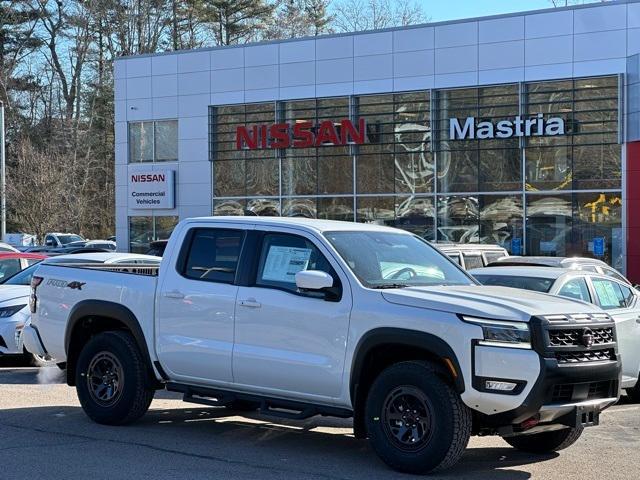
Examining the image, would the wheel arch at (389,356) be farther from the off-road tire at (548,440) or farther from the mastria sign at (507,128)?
the mastria sign at (507,128)

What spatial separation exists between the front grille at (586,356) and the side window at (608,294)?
3.84m

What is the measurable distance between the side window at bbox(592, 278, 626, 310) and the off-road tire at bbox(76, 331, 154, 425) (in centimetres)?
527

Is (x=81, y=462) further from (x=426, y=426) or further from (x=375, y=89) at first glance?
(x=375, y=89)

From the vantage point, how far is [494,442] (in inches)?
337

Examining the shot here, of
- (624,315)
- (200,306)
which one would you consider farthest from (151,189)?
(200,306)

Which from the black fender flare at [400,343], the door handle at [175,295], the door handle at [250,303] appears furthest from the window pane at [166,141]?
the black fender flare at [400,343]

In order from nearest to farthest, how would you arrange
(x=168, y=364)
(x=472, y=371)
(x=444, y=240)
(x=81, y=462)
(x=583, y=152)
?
1. (x=472, y=371)
2. (x=81, y=462)
3. (x=168, y=364)
4. (x=583, y=152)
5. (x=444, y=240)

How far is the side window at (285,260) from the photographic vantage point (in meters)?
7.82

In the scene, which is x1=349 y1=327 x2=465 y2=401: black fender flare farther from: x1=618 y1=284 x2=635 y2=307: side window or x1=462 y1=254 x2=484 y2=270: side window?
x1=462 y1=254 x2=484 y2=270: side window

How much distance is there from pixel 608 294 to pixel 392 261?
166 inches

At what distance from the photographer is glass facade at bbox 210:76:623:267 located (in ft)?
90.3

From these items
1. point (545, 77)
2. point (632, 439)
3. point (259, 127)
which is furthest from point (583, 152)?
point (632, 439)

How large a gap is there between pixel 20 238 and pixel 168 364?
40.9 metres

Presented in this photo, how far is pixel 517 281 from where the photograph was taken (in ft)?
35.8
